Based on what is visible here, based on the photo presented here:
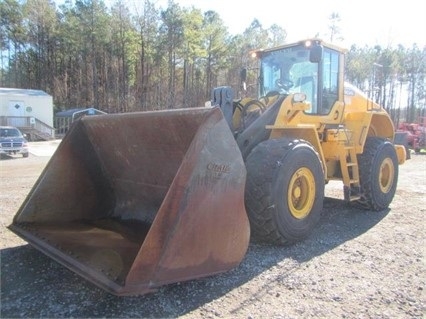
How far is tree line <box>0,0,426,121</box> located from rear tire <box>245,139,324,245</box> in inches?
1399

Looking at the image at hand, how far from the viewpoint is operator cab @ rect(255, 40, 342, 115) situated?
229 inches

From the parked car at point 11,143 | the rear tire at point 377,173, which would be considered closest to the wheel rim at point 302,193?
the rear tire at point 377,173

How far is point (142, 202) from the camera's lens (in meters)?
4.54

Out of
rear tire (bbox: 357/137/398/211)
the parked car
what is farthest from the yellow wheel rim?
the parked car

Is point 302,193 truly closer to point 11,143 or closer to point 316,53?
point 316,53

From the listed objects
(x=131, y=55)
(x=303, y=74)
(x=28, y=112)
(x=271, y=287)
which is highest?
(x=131, y=55)

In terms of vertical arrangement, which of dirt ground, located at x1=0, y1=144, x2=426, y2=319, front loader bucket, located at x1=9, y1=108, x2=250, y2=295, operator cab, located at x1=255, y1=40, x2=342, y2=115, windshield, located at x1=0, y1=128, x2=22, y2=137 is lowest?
dirt ground, located at x1=0, y1=144, x2=426, y2=319

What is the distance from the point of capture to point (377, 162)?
6410 mm

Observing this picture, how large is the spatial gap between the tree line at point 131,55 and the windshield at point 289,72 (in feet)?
111

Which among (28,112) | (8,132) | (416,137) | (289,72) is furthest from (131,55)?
(289,72)

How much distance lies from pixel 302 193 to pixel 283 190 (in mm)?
584

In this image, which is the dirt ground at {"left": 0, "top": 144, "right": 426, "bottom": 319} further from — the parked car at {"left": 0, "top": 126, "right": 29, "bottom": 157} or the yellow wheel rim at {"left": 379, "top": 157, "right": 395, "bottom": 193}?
the parked car at {"left": 0, "top": 126, "right": 29, "bottom": 157}

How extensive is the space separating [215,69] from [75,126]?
40030mm

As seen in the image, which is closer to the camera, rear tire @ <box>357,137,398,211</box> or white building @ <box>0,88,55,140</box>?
rear tire @ <box>357,137,398,211</box>
